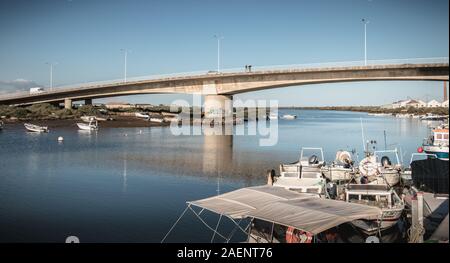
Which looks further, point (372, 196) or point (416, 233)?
point (372, 196)

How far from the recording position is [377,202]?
11383mm

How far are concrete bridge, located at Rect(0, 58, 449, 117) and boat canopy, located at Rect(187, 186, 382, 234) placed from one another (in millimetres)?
24677

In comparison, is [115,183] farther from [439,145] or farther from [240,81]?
[240,81]

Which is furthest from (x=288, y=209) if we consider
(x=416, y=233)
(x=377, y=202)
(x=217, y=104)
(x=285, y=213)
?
(x=217, y=104)

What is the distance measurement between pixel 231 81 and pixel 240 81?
44.1 inches

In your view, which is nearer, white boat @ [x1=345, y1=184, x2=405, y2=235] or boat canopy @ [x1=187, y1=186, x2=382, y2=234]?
boat canopy @ [x1=187, y1=186, x2=382, y2=234]

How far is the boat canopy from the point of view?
7508 millimetres

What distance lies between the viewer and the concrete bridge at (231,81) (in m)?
35.4

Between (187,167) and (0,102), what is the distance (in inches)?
1702

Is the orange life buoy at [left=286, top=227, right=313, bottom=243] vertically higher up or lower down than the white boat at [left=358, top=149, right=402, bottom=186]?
lower down

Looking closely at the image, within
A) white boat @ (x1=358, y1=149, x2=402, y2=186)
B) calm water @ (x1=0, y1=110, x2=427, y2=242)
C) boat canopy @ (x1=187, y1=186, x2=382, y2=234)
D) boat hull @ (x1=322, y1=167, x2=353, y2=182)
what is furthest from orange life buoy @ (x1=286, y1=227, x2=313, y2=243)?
boat hull @ (x1=322, y1=167, x2=353, y2=182)

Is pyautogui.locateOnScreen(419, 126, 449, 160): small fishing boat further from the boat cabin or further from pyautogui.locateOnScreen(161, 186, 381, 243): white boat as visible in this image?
pyautogui.locateOnScreen(161, 186, 381, 243): white boat
